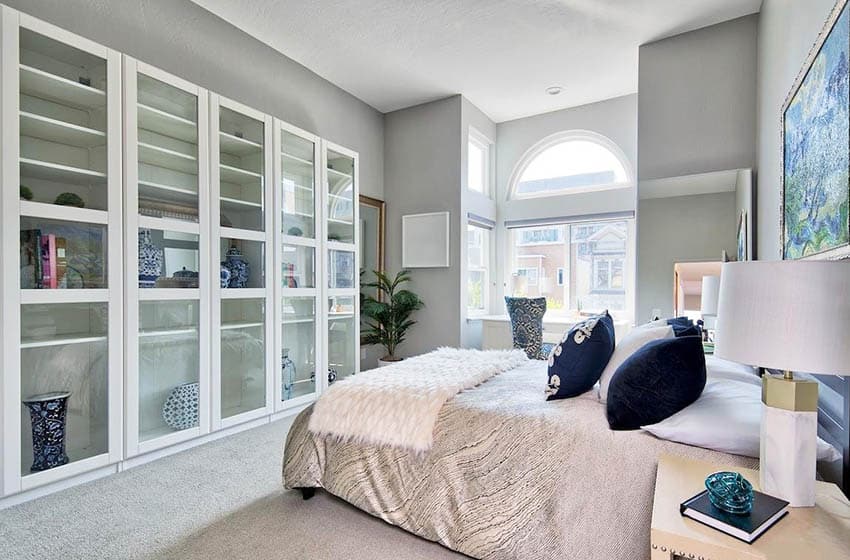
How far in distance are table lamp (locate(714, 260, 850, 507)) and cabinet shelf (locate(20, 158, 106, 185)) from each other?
2.95 m

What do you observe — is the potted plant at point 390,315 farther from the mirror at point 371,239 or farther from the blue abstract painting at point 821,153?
the blue abstract painting at point 821,153

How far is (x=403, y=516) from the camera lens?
1768 millimetres

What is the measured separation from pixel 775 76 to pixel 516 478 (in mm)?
2877

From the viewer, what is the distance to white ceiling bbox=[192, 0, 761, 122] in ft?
10.5

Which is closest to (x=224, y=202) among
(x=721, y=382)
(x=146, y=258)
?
(x=146, y=258)

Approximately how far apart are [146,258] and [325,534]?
6.35 ft

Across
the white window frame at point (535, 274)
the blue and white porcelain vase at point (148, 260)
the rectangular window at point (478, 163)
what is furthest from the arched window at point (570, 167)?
the blue and white porcelain vase at point (148, 260)

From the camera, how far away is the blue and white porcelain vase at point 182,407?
274 centimetres

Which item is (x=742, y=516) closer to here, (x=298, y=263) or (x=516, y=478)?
(x=516, y=478)

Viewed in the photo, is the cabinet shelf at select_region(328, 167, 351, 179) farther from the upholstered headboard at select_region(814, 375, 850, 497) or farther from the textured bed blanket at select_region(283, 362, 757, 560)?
the upholstered headboard at select_region(814, 375, 850, 497)

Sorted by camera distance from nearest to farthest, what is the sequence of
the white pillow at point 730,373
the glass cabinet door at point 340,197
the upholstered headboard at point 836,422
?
the upholstered headboard at point 836,422 → the white pillow at point 730,373 → the glass cabinet door at point 340,197

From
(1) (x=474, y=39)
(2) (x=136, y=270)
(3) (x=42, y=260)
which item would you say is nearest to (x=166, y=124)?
(2) (x=136, y=270)

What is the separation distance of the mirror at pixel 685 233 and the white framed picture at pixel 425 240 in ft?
6.39

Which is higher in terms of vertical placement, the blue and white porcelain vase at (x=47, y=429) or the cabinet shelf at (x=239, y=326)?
the cabinet shelf at (x=239, y=326)
